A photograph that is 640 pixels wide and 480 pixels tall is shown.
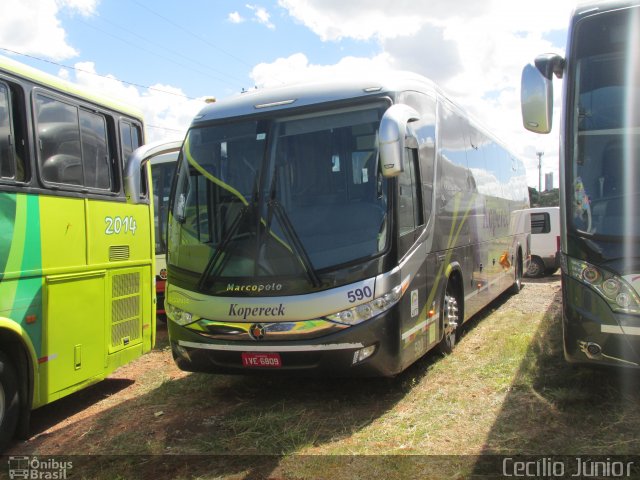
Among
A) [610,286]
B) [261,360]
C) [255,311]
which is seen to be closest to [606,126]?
[610,286]

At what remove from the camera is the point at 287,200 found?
5.42m

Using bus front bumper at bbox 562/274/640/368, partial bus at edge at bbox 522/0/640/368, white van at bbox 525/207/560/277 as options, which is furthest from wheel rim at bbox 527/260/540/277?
bus front bumper at bbox 562/274/640/368

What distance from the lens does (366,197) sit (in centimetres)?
529

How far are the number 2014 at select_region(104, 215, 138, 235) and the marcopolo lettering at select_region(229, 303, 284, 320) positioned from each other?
6.13 ft

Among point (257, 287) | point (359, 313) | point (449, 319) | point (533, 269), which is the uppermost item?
point (257, 287)

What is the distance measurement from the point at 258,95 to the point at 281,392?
3.15 meters

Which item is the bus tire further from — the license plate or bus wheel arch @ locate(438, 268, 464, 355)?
the license plate

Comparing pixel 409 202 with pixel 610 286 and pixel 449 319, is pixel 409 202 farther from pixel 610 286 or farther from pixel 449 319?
pixel 449 319

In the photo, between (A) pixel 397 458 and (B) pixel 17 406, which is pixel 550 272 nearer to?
(A) pixel 397 458

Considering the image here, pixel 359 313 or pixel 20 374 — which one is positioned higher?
pixel 359 313

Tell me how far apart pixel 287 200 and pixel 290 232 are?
0.33m

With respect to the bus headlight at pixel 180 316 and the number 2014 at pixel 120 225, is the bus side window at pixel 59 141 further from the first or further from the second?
the bus headlight at pixel 180 316

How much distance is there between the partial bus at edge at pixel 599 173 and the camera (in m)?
4.38

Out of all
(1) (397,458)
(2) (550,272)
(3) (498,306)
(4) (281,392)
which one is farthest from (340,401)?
(2) (550,272)
